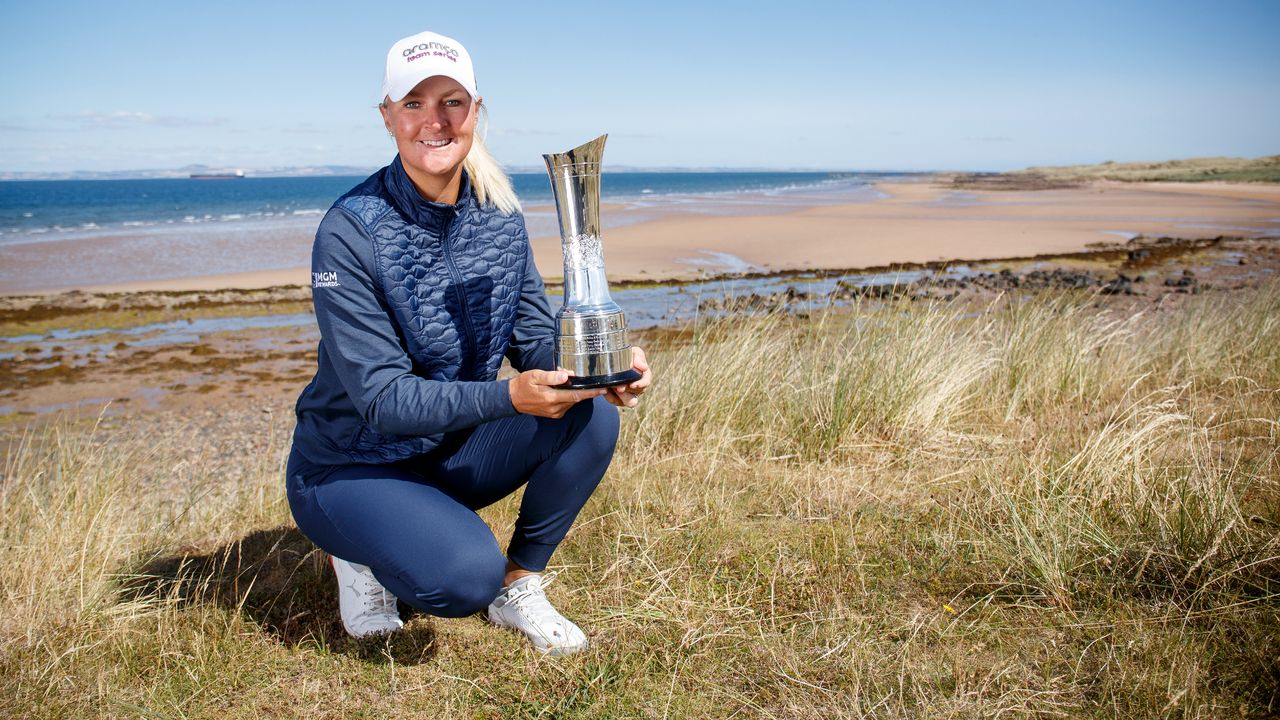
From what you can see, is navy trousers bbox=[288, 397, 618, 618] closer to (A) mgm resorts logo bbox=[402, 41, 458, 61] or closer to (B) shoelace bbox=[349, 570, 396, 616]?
(B) shoelace bbox=[349, 570, 396, 616]

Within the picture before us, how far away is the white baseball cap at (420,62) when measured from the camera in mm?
2170

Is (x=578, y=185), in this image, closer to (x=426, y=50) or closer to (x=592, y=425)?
(x=426, y=50)

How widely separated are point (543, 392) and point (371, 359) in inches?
21.1

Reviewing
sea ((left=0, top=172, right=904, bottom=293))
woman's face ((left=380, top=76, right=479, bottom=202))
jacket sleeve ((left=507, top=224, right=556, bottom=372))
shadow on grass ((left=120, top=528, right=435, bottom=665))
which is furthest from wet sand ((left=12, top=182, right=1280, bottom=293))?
A: woman's face ((left=380, top=76, right=479, bottom=202))

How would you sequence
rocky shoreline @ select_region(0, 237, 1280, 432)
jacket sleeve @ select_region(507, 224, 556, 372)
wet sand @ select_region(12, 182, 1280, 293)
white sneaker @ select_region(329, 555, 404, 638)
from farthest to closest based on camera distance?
wet sand @ select_region(12, 182, 1280, 293) < rocky shoreline @ select_region(0, 237, 1280, 432) < jacket sleeve @ select_region(507, 224, 556, 372) < white sneaker @ select_region(329, 555, 404, 638)

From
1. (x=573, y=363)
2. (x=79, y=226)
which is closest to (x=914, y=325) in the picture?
(x=573, y=363)

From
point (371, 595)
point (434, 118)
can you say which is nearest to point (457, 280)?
point (434, 118)

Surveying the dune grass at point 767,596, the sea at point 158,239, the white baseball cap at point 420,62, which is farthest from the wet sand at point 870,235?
the white baseball cap at point 420,62

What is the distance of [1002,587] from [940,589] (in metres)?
0.19

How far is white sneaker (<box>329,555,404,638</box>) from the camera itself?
→ 2561 millimetres

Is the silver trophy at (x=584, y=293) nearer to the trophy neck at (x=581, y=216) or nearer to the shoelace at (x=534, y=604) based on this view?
the trophy neck at (x=581, y=216)

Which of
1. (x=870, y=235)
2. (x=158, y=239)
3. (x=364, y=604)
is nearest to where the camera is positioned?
(x=364, y=604)

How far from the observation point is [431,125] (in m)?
2.29

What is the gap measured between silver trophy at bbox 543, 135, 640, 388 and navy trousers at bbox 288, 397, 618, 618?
48 cm
